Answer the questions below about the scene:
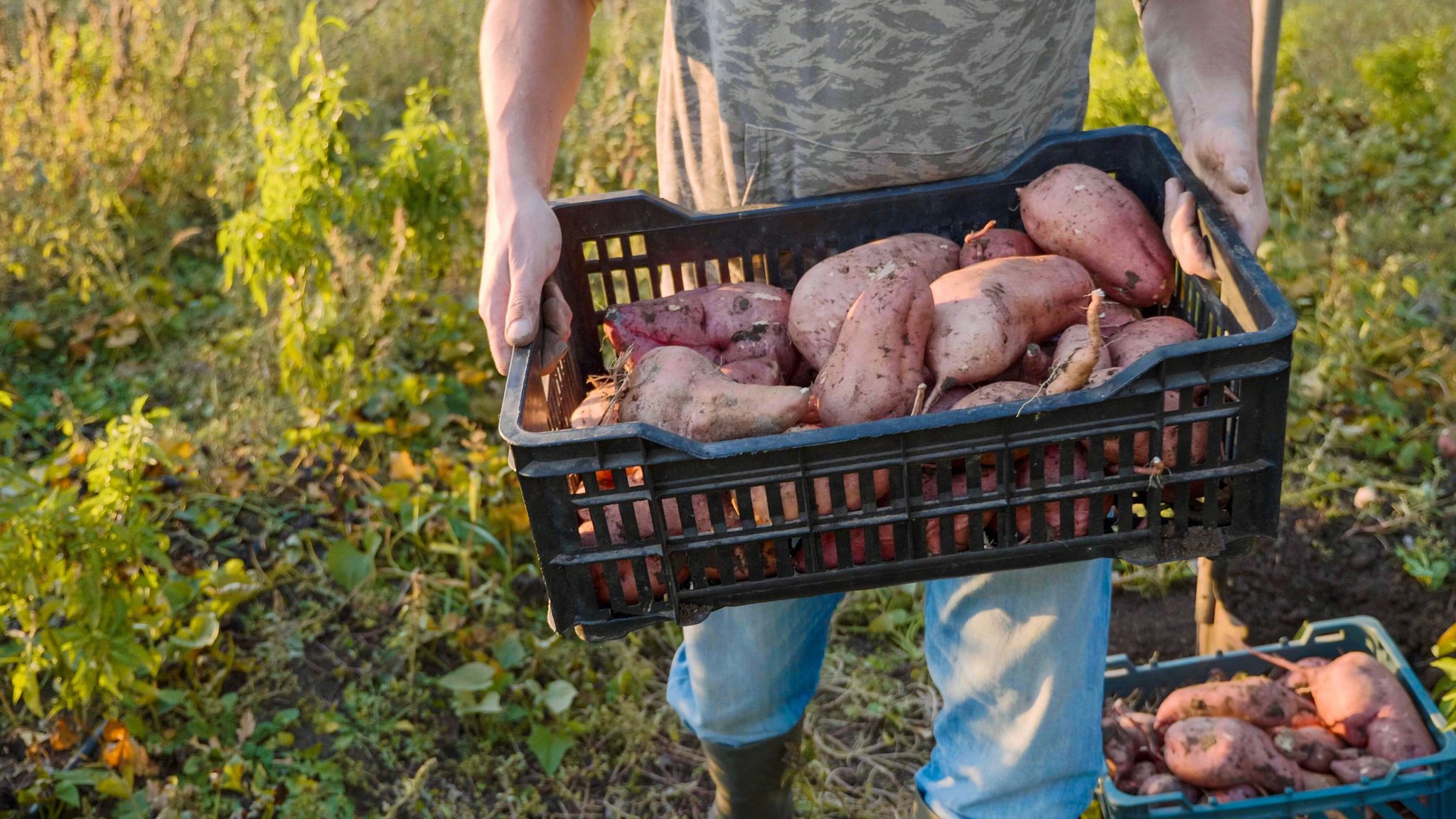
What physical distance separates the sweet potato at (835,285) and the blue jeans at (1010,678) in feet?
1.22

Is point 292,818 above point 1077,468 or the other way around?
the other way around

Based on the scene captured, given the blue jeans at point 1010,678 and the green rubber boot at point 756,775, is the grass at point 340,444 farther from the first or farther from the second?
the blue jeans at point 1010,678

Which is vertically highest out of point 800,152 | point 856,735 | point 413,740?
point 800,152

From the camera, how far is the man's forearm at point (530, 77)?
164 cm

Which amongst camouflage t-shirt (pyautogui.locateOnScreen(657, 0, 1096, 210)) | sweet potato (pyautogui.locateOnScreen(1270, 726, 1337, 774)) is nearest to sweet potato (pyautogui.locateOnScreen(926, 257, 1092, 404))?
camouflage t-shirt (pyautogui.locateOnScreen(657, 0, 1096, 210))

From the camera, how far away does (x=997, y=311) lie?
1.48m

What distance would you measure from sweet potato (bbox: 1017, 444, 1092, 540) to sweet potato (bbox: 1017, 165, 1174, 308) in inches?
16.4

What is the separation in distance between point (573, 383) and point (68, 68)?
9.61 feet

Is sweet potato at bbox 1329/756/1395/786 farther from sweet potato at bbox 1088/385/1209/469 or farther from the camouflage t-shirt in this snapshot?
the camouflage t-shirt

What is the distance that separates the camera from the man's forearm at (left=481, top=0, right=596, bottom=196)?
5.37 ft

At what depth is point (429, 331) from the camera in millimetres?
3334

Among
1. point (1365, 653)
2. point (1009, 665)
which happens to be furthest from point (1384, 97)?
point (1009, 665)

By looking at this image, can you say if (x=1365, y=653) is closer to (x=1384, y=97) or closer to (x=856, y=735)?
(x=856, y=735)

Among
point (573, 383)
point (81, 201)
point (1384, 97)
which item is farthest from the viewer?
point (1384, 97)
